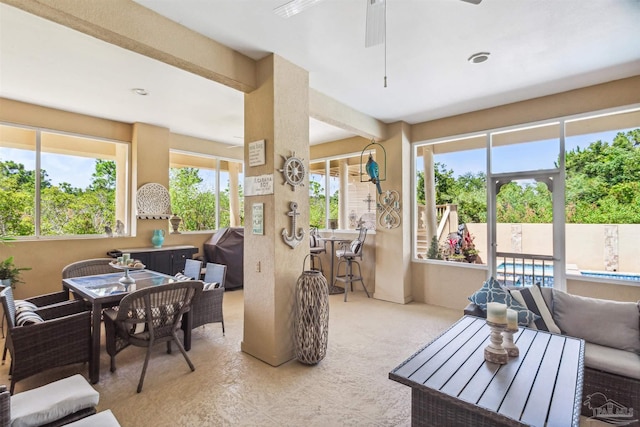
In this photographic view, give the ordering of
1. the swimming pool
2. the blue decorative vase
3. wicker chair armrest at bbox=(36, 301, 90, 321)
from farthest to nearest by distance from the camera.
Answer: the blue decorative vase
the swimming pool
wicker chair armrest at bbox=(36, 301, 90, 321)

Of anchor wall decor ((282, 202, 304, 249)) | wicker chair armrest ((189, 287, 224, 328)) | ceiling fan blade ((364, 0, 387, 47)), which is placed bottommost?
wicker chair armrest ((189, 287, 224, 328))

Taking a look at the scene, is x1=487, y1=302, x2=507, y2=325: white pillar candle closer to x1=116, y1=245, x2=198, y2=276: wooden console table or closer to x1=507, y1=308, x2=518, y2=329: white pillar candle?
x1=507, y1=308, x2=518, y2=329: white pillar candle

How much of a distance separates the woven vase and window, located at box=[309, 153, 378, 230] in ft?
10.5

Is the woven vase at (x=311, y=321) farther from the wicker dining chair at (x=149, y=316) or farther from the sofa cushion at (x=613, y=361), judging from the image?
the sofa cushion at (x=613, y=361)

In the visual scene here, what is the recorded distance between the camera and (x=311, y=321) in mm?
2986

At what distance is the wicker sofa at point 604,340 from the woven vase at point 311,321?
141 cm

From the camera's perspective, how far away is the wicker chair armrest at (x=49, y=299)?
10.1ft

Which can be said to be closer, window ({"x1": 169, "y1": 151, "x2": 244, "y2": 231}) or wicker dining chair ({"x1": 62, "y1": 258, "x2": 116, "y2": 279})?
wicker dining chair ({"x1": 62, "y1": 258, "x2": 116, "y2": 279})

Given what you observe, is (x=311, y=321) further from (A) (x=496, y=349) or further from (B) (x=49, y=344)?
(B) (x=49, y=344)

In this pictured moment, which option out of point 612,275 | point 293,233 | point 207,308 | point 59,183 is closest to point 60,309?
point 207,308

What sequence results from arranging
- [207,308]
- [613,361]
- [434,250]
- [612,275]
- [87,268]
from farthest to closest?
1. [434,250]
2. [87,268]
3. [612,275]
4. [207,308]
5. [613,361]

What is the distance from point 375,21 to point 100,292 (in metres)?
3.15

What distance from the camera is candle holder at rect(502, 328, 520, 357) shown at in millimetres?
1968

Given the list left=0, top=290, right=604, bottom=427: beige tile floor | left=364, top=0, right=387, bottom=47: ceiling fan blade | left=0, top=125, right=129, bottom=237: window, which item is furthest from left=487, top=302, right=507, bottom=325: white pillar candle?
left=0, top=125, right=129, bottom=237: window
